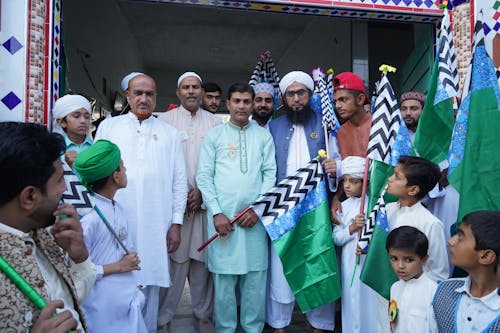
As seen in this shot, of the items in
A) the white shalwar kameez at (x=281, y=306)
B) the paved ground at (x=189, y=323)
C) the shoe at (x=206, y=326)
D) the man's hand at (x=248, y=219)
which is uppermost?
the man's hand at (x=248, y=219)

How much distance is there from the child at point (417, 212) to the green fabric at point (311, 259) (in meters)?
0.48

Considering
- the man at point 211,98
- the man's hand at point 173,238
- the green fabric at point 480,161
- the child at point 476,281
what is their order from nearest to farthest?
1. the child at point 476,281
2. the green fabric at point 480,161
3. the man's hand at point 173,238
4. the man at point 211,98

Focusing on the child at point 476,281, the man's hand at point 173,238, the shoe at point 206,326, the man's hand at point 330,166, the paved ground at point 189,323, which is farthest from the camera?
the paved ground at point 189,323

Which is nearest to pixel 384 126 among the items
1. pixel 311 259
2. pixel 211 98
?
pixel 311 259

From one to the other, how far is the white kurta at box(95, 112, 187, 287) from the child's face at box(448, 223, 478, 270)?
6.50 feet

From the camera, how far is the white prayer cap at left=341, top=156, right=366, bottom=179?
11.2 feet

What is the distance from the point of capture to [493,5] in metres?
4.52

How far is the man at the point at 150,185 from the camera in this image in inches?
130

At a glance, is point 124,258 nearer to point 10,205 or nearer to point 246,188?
point 10,205

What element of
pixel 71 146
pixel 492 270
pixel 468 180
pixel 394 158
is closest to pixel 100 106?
pixel 71 146

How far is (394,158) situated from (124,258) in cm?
200

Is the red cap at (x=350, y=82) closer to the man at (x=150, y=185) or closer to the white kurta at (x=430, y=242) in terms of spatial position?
the white kurta at (x=430, y=242)

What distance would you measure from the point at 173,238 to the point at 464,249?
80.8 inches

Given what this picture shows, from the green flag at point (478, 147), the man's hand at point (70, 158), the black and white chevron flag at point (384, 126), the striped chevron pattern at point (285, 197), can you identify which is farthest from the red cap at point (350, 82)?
the man's hand at point (70, 158)
